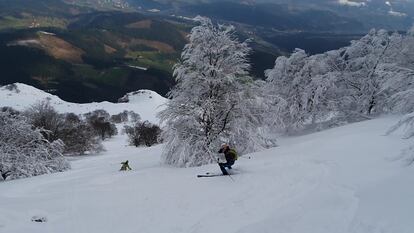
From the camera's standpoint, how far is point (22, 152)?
1149 inches

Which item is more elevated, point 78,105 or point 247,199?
point 247,199

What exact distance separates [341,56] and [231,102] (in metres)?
17.0

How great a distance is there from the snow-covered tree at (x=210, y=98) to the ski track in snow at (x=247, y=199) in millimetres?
4420

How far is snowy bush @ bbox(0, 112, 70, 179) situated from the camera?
27347 millimetres

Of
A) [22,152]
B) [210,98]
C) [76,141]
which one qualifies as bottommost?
[76,141]

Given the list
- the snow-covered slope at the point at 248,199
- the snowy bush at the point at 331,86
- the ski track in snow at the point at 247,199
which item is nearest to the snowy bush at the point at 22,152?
the snow-covered slope at the point at 248,199

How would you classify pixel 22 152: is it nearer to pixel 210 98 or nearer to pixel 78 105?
pixel 210 98

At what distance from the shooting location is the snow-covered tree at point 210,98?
76.9ft

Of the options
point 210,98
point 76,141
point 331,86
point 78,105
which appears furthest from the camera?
point 78,105

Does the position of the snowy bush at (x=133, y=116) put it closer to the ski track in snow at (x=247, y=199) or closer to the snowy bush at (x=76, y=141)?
the snowy bush at (x=76, y=141)

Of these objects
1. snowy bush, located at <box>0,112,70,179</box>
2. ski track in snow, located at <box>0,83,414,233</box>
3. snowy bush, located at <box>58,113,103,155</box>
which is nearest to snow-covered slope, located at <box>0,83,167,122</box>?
snowy bush, located at <box>58,113,103,155</box>

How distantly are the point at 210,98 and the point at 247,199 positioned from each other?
10.3 meters

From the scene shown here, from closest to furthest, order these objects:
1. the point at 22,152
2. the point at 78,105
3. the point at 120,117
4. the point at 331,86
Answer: the point at 22,152 → the point at 331,86 → the point at 120,117 → the point at 78,105

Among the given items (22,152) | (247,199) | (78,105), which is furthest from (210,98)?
(78,105)
